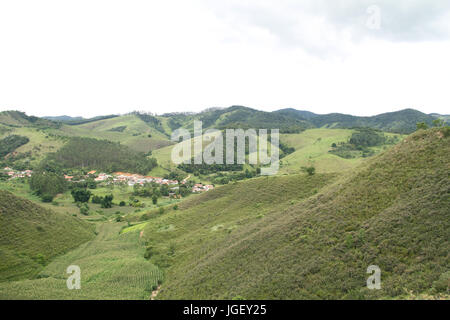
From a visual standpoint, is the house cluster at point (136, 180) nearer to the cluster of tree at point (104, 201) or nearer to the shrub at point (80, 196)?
the shrub at point (80, 196)

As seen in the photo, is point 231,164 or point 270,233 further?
point 231,164

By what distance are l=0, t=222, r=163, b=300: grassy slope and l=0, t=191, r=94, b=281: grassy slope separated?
2.31 meters

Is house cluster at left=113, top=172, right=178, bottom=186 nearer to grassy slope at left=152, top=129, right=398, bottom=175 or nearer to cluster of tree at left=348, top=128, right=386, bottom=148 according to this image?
grassy slope at left=152, top=129, right=398, bottom=175

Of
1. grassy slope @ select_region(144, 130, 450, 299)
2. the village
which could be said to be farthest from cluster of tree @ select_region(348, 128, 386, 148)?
grassy slope @ select_region(144, 130, 450, 299)

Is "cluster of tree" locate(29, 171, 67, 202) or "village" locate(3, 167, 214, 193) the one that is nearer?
"cluster of tree" locate(29, 171, 67, 202)

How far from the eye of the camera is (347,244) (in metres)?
22.7

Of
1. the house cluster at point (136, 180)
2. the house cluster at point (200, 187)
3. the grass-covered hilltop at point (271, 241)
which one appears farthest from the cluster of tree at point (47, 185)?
the house cluster at point (200, 187)

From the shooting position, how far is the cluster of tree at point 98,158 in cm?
15975

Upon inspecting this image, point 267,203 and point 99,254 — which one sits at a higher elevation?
point 267,203

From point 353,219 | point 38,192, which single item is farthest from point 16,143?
point 353,219

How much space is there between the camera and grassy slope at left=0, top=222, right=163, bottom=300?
29.0 meters

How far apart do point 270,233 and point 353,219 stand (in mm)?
9690

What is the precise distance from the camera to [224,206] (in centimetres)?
5744
